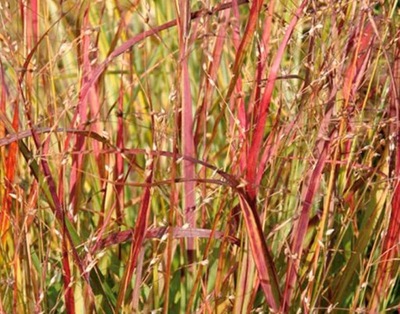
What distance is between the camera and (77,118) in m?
1.33

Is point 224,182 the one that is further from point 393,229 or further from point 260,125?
point 393,229

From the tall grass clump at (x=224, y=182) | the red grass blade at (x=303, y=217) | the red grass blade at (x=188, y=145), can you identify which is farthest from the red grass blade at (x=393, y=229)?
the red grass blade at (x=188, y=145)

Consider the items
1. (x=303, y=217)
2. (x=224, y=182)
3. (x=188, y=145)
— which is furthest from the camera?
(x=188, y=145)

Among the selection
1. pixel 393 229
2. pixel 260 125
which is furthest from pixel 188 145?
pixel 393 229

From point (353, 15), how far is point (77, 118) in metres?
0.47

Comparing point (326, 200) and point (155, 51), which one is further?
point (155, 51)

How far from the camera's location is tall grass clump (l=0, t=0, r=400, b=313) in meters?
1.24

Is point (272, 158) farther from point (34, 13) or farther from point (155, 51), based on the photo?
point (155, 51)

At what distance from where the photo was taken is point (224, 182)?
1.21 m

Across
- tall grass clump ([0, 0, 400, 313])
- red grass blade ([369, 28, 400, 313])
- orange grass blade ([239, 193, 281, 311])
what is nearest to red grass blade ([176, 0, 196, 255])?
tall grass clump ([0, 0, 400, 313])

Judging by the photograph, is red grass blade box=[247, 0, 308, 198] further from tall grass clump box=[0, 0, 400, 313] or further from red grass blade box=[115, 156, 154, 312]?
red grass blade box=[115, 156, 154, 312]

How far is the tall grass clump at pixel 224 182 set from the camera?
124 cm

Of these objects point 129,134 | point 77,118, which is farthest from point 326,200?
→ point 129,134

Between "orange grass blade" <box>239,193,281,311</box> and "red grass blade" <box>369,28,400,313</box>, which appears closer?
"orange grass blade" <box>239,193,281,311</box>
